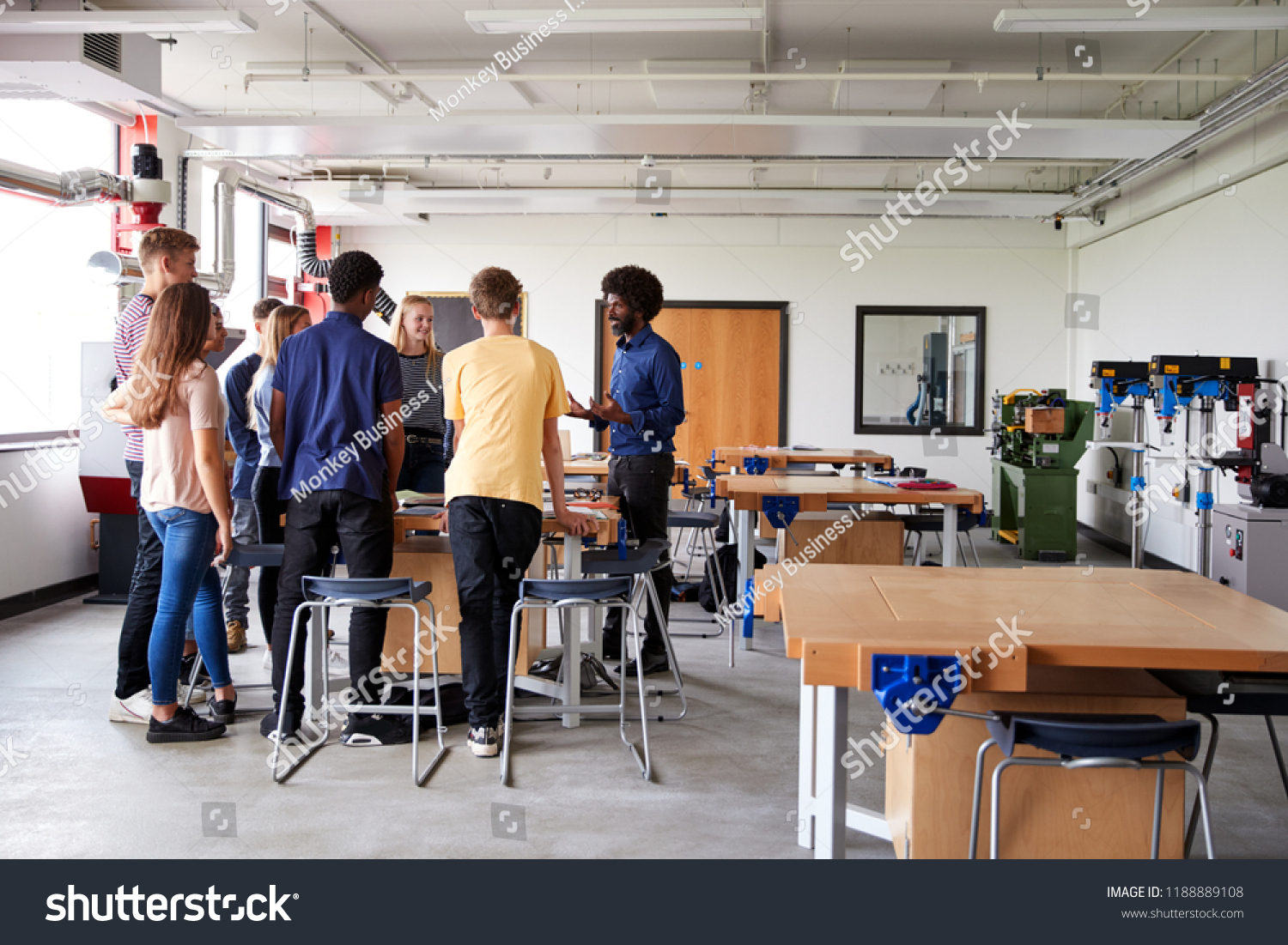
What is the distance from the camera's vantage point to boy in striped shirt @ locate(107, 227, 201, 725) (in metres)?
3.47

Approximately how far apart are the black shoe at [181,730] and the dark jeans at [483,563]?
0.94m

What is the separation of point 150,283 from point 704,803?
8.59 ft

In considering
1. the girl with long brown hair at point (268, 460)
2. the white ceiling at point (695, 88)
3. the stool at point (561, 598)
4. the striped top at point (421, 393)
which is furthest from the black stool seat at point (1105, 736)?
the white ceiling at point (695, 88)

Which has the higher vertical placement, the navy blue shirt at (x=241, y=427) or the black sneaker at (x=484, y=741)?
the navy blue shirt at (x=241, y=427)

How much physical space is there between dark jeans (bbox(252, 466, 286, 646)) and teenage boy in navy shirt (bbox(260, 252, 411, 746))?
0.71m

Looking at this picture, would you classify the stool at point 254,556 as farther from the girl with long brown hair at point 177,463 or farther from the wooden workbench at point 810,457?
the wooden workbench at point 810,457

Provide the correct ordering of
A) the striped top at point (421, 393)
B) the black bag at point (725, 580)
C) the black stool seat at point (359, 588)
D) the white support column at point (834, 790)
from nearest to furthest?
1. the white support column at point (834, 790)
2. the black stool seat at point (359, 588)
3. the striped top at point (421, 393)
4. the black bag at point (725, 580)

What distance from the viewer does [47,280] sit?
6.06 meters

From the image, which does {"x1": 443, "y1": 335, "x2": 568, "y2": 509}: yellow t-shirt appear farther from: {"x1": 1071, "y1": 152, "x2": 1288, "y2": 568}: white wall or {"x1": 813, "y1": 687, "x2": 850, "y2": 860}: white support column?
{"x1": 1071, "y1": 152, "x2": 1288, "y2": 568}: white wall

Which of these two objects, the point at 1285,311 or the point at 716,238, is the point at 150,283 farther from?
the point at 716,238

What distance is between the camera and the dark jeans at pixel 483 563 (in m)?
3.21

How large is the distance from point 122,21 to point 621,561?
349 cm

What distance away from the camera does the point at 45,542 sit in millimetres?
5703
